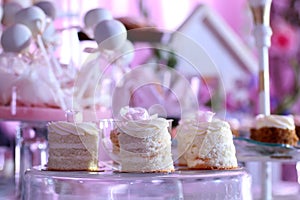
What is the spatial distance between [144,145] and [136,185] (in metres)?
0.08

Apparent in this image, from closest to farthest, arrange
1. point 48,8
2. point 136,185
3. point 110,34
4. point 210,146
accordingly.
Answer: point 136,185 → point 210,146 → point 110,34 → point 48,8

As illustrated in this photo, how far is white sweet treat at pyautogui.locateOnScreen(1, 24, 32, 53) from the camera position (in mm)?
903

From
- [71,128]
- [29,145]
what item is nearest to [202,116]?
[71,128]

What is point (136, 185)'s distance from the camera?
0.55 m

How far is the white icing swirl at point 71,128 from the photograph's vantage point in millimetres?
651

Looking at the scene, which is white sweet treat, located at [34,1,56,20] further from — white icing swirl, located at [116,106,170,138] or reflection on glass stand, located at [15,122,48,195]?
white icing swirl, located at [116,106,170,138]

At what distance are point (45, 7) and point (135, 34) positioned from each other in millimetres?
332

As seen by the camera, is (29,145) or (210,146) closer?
(210,146)

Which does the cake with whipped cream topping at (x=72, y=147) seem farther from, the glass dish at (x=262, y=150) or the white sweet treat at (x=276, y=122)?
the white sweet treat at (x=276, y=122)

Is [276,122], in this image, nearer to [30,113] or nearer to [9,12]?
[30,113]

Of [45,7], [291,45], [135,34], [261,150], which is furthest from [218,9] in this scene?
[261,150]

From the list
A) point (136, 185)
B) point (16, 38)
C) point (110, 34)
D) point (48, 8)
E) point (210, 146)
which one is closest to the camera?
point (136, 185)

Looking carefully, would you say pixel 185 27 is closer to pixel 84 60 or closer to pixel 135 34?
pixel 135 34

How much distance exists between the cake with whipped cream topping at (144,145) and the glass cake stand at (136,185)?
0.08ft
